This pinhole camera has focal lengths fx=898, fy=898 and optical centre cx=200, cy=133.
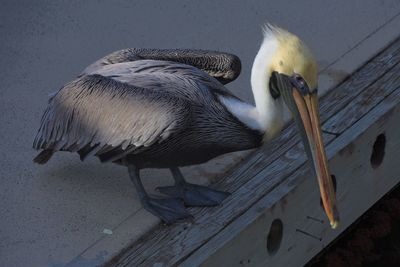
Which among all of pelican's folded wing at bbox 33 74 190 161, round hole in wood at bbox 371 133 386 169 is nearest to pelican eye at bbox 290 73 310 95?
pelican's folded wing at bbox 33 74 190 161

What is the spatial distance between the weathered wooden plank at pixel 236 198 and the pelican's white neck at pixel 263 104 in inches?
14.7

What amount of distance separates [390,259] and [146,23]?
1.61m

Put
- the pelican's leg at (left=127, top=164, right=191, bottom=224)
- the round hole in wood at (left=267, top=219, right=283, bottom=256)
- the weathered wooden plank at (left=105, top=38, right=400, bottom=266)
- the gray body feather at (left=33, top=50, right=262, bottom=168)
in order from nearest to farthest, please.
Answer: the gray body feather at (left=33, top=50, right=262, bottom=168)
the weathered wooden plank at (left=105, top=38, right=400, bottom=266)
the pelican's leg at (left=127, top=164, right=191, bottom=224)
the round hole in wood at (left=267, top=219, right=283, bottom=256)

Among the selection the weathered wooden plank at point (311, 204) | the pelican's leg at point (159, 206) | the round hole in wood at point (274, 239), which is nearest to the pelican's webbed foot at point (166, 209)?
the pelican's leg at point (159, 206)

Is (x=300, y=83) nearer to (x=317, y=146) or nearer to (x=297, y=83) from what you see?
(x=297, y=83)

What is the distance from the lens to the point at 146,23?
438cm

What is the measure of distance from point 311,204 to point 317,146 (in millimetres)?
659

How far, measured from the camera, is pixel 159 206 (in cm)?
316

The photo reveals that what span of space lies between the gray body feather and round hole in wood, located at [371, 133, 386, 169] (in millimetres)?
1069

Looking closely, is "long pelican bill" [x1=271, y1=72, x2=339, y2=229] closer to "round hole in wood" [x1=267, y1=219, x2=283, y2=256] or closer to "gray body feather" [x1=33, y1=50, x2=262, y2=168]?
"gray body feather" [x1=33, y1=50, x2=262, y2=168]

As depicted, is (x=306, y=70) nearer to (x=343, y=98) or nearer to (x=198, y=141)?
(x=198, y=141)

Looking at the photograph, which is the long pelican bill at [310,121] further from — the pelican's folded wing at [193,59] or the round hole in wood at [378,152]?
the round hole in wood at [378,152]

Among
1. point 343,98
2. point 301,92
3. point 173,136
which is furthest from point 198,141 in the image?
point 343,98

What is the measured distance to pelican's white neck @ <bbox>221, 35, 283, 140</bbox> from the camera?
2863 mm
